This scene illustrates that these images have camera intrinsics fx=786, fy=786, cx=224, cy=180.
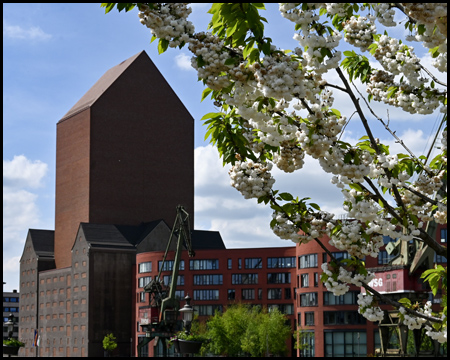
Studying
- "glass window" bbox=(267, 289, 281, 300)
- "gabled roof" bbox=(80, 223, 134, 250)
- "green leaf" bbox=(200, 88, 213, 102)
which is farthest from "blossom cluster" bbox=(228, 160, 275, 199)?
"gabled roof" bbox=(80, 223, 134, 250)

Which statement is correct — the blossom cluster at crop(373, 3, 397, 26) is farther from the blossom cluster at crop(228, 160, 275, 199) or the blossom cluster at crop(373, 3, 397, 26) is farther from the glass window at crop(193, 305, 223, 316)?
the glass window at crop(193, 305, 223, 316)

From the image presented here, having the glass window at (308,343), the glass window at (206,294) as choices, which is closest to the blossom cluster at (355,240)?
the glass window at (308,343)

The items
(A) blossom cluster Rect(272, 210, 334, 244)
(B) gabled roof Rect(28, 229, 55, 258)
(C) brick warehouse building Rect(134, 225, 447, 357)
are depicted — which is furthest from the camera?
(B) gabled roof Rect(28, 229, 55, 258)

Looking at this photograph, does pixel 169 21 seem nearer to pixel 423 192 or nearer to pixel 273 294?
pixel 423 192

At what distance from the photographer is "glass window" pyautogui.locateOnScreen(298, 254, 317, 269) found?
346ft

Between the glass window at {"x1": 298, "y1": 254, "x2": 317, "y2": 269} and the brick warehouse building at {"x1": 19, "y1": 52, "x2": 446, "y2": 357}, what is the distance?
0.57 ft

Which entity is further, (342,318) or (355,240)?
(342,318)

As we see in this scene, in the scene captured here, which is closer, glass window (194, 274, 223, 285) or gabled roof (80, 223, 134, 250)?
glass window (194, 274, 223, 285)

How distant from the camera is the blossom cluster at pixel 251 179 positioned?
9.12 meters

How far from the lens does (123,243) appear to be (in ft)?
430

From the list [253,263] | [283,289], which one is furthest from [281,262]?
[253,263]

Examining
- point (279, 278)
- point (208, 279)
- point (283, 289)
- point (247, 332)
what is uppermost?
point (208, 279)

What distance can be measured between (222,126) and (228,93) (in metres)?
0.73

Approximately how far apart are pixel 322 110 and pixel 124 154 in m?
136
